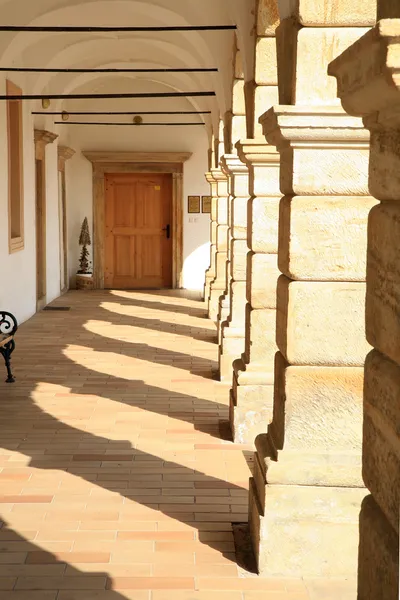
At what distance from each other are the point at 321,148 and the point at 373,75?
7.17 ft

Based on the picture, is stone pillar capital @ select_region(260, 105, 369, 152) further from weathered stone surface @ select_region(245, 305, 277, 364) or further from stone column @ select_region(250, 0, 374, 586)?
weathered stone surface @ select_region(245, 305, 277, 364)

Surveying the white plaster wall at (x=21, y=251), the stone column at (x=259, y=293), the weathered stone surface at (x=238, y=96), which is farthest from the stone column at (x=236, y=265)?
the white plaster wall at (x=21, y=251)

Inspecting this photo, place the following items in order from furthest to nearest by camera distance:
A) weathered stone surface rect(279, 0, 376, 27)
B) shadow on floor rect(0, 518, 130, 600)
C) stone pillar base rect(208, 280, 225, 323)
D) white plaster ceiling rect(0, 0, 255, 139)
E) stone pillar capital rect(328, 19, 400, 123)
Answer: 1. stone pillar base rect(208, 280, 225, 323)
2. white plaster ceiling rect(0, 0, 255, 139)
3. weathered stone surface rect(279, 0, 376, 27)
4. shadow on floor rect(0, 518, 130, 600)
5. stone pillar capital rect(328, 19, 400, 123)

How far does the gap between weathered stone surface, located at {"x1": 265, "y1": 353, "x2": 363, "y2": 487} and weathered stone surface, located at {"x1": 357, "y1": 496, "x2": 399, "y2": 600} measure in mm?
1765

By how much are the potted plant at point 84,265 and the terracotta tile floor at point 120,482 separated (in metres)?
7.95

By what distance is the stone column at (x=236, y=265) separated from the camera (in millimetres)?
8125

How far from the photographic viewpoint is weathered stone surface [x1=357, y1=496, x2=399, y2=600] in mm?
1938

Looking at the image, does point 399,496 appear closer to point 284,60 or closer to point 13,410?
point 284,60

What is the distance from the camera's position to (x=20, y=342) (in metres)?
10.8

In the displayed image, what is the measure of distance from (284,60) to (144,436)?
313 centimetres

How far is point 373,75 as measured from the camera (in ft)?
5.64

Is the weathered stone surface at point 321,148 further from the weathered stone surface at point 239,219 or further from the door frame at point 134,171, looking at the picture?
the door frame at point 134,171

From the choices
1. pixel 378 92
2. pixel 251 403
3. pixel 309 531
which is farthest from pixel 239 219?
pixel 378 92

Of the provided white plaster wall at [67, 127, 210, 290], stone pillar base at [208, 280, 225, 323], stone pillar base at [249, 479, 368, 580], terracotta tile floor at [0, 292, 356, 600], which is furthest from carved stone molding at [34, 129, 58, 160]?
stone pillar base at [249, 479, 368, 580]
